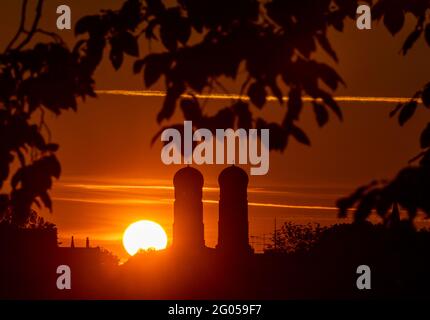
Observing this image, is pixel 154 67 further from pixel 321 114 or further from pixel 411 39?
pixel 411 39

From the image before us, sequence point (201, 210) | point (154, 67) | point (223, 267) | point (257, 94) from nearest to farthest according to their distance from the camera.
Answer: point (257, 94)
point (154, 67)
point (201, 210)
point (223, 267)

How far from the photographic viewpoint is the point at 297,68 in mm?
7488

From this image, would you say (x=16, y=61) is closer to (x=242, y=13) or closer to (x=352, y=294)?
(x=242, y=13)

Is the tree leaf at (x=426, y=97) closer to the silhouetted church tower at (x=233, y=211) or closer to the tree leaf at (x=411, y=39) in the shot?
the tree leaf at (x=411, y=39)

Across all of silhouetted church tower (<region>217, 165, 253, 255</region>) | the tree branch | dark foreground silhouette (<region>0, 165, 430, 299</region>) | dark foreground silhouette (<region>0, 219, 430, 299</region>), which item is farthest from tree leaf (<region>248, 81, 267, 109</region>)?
silhouetted church tower (<region>217, 165, 253, 255</region>)

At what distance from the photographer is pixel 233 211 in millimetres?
72062

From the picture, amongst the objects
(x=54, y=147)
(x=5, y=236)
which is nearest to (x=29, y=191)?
(x=54, y=147)

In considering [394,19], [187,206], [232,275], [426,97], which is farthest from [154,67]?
[232,275]

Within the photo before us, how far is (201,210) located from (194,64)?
210 feet

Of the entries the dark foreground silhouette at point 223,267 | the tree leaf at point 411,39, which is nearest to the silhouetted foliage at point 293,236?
the dark foreground silhouette at point 223,267

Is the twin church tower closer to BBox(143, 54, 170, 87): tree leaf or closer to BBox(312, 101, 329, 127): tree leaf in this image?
BBox(143, 54, 170, 87): tree leaf

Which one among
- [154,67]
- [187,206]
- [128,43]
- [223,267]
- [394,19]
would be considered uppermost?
[187,206]

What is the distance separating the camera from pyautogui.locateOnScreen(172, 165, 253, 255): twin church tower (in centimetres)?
7069

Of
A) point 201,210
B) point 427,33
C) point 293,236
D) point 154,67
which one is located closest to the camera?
point 154,67
